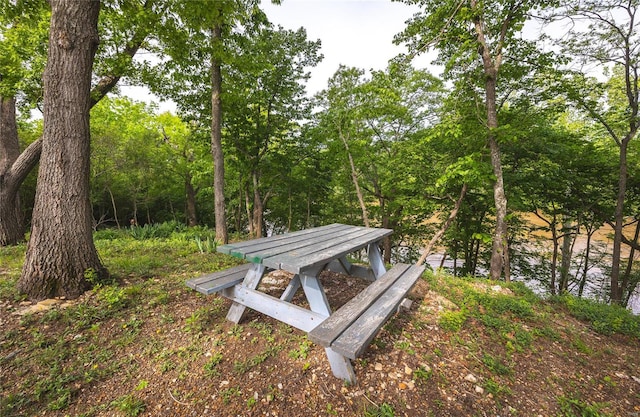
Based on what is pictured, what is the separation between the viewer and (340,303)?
113 inches

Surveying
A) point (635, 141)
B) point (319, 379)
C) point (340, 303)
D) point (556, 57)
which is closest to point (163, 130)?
point (340, 303)

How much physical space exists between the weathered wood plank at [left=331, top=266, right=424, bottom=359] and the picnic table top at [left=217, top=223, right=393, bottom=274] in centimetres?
51

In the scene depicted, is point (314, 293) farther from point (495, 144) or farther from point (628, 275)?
point (628, 275)

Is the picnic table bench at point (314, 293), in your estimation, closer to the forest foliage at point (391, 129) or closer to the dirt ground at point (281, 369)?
the dirt ground at point (281, 369)

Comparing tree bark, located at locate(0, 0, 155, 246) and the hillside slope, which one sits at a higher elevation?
tree bark, located at locate(0, 0, 155, 246)

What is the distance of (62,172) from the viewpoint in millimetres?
2607

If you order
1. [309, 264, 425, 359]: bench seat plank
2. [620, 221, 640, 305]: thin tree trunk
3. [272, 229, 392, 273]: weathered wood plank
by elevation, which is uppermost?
[272, 229, 392, 273]: weathered wood plank

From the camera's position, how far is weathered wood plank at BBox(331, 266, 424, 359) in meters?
1.40

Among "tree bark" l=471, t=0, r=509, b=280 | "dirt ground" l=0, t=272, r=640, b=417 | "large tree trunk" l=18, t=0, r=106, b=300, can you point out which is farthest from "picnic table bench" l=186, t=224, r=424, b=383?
"tree bark" l=471, t=0, r=509, b=280

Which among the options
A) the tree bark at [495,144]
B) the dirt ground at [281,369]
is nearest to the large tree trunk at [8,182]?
the dirt ground at [281,369]

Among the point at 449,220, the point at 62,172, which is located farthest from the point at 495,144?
the point at 62,172

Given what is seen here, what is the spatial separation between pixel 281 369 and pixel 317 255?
90 centimetres

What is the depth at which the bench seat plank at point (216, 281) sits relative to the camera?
2065mm

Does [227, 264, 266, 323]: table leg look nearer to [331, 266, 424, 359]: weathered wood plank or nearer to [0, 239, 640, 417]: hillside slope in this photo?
[0, 239, 640, 417]: hillside slope
